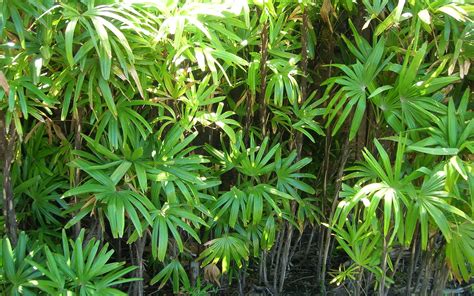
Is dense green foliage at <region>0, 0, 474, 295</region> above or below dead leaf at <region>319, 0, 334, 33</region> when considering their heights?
below

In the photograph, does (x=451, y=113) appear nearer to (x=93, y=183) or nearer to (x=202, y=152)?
(x=202, y=152)

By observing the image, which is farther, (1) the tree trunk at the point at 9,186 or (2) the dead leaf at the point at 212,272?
(2) the dead leaf at the point at 212,272

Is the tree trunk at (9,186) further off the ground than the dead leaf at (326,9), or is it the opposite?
the dead leaf at (326,9)

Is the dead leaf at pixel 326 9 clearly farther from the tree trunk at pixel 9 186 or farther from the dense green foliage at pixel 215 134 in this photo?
the tree trunk at pixel 9 186

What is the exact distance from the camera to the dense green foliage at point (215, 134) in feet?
6.41

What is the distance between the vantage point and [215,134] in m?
2.70

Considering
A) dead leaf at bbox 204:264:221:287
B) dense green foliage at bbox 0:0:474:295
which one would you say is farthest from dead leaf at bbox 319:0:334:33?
dead leaf at bbox 204:264:221:287

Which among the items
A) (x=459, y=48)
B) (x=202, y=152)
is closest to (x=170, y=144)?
(x=202, y=152)

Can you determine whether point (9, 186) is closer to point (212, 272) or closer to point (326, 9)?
point (212, 272)

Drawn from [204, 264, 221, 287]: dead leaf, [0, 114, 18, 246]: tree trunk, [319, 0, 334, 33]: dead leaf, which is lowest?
[204, 264, 221, 287]: dead leaf

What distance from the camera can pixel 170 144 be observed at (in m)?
2.19

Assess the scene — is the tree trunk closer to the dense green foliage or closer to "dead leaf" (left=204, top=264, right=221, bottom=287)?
the dense green foliage

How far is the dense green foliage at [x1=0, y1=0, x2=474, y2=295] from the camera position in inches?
76.9

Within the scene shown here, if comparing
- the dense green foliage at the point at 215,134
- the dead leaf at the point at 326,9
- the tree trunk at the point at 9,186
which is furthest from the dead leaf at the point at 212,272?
the dead leaf at the point at 326,9
